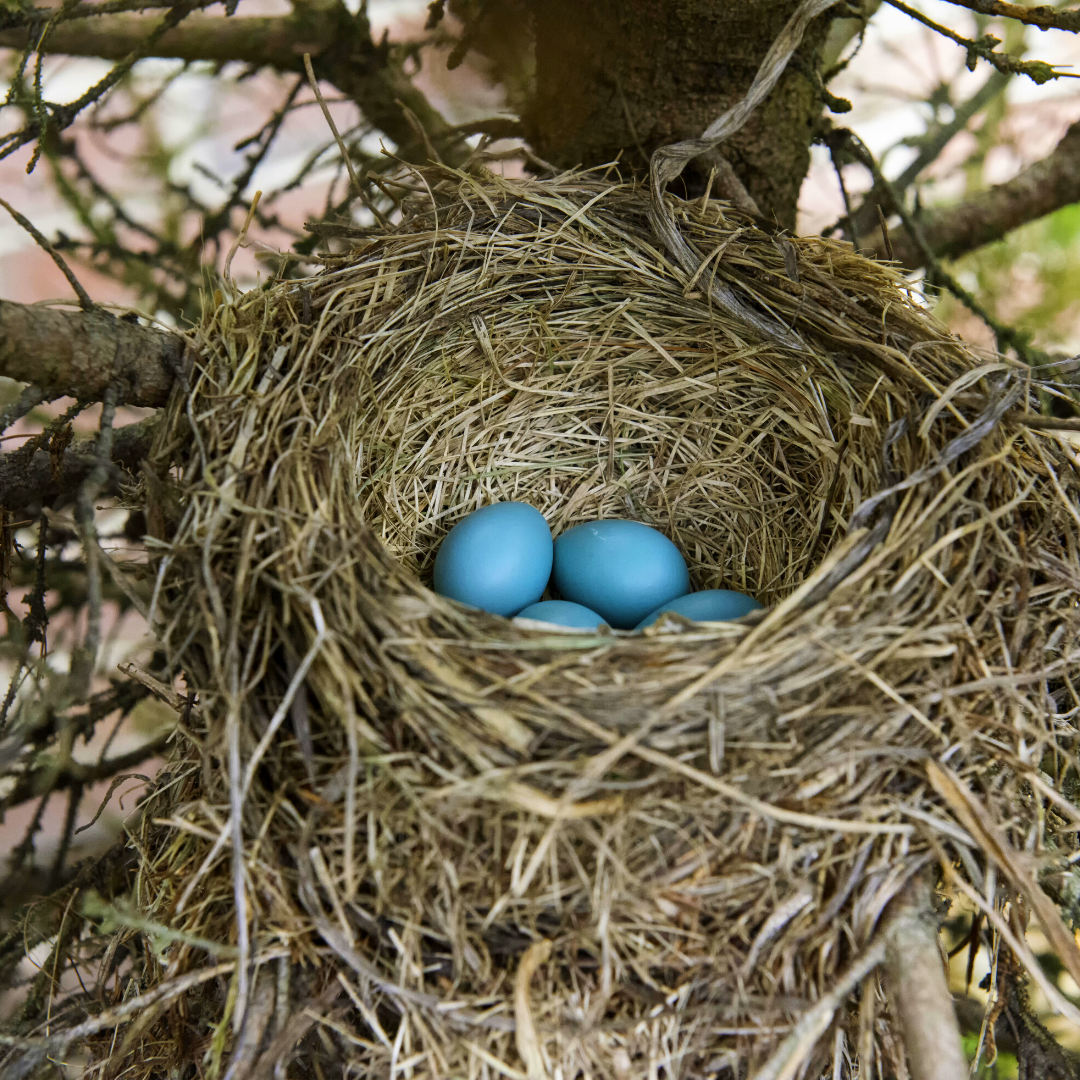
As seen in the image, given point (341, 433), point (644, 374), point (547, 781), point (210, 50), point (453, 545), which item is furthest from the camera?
point (210, 50)

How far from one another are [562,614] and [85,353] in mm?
738

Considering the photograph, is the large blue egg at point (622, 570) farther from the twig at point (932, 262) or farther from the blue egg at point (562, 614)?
the twig at point (932, 262)

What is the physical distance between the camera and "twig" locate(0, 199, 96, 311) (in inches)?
35.2

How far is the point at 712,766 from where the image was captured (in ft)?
2.93

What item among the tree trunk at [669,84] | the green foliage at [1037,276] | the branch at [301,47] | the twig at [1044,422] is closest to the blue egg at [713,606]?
the twig at [1044,422]

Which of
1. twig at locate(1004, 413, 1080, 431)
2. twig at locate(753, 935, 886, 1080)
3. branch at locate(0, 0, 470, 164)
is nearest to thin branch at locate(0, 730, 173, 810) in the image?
twig at locate(753, 935, 886, 1080)

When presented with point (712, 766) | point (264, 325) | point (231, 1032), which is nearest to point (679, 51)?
point (264, 325)

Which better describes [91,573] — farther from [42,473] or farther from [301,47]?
[301,47]

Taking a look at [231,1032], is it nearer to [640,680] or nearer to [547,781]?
[547,781]

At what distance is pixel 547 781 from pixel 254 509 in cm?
47

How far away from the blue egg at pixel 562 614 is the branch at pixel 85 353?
0.62 meters

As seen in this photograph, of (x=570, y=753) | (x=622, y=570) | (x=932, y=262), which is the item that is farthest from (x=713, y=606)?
(x=932, y=262)

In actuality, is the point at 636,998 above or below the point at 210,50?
below

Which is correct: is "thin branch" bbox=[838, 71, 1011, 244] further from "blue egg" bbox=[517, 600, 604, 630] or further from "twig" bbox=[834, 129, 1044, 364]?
"blue egg" bbox=[517, 600, 604, 630]
